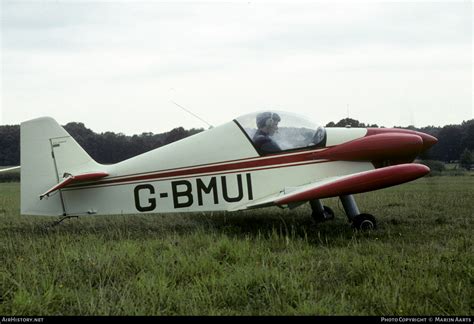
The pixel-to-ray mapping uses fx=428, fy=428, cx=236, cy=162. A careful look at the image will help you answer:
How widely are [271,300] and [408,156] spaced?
4.67 meters

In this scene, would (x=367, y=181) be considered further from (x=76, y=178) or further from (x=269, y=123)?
(x=76, y=178)

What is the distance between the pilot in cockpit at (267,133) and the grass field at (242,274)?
1408mm

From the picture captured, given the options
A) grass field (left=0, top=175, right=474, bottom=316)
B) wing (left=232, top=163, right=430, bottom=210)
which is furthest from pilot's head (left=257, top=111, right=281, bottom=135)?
grass field (left=0, top=175, right=474, bottom=316)

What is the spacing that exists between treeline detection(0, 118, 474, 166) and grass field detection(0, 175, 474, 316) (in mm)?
3231

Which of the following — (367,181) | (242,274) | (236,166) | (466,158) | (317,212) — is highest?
(236,166)

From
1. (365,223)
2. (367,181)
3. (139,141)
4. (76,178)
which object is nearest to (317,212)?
(365,223)

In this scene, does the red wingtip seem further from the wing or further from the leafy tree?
the leafy tree

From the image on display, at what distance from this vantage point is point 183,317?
3109mm

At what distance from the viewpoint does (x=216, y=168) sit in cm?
681

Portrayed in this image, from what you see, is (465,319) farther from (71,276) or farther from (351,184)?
(71,276)

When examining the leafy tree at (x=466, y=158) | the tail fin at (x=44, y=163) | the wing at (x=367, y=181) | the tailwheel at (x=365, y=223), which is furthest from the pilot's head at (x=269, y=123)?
the leafy tree at (x=466, y=158)

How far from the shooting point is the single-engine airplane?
6.78 m

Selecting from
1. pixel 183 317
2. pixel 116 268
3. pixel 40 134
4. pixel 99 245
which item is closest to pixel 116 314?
pixel 183 317

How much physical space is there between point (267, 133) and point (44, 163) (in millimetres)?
3732
